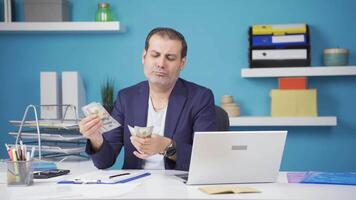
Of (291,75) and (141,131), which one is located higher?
(291,75)

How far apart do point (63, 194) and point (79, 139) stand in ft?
3.71

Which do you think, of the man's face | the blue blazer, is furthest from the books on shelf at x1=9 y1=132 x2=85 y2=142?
the man's face

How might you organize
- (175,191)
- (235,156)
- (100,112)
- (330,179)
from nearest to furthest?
(175,191) < (235,156) < (330,179) < (100,112)

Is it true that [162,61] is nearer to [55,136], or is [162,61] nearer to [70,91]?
[55,136]

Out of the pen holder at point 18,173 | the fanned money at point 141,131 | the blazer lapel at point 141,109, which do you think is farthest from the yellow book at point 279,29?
the pen holder at point 18,173

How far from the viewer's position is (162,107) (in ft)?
7.13

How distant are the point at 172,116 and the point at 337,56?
1.49 meters

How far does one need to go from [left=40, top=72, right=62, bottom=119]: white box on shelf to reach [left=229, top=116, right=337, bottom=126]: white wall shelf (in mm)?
1185

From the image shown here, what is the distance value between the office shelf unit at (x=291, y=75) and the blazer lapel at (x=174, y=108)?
1047mm

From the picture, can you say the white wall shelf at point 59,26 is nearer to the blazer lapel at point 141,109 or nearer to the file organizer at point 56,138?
the file organizer at point 56,138

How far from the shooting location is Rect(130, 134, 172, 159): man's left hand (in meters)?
1.74

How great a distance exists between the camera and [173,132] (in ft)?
6.86

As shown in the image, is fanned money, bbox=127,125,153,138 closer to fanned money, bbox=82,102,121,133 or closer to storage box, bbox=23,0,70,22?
fanned money, bbox=82,102,121,133

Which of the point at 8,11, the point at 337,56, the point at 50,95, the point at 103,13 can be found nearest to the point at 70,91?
the point at 50,95
